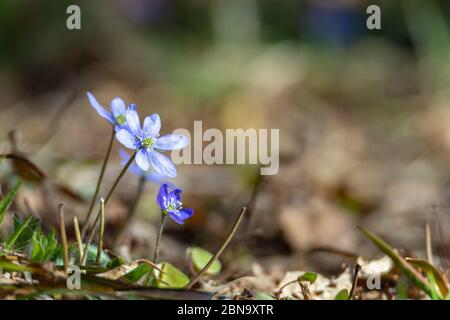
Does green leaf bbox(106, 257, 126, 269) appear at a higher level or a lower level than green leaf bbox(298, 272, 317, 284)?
higher

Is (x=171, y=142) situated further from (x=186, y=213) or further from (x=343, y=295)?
(x=343, y=295)

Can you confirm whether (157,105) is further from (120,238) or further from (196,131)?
(120,238)

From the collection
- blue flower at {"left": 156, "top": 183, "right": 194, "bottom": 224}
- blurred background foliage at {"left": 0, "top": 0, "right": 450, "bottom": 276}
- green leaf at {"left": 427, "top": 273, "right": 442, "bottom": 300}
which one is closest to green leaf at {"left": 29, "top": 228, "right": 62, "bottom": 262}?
blue flower at {"left": 156, "top": 183, "right": 194, "bottom": 224}

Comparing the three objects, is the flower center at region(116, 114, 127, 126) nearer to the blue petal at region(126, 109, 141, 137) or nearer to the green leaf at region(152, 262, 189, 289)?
the blue petal at region(126, 109, 141, 137)

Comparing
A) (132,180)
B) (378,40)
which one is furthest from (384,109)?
(132,180)

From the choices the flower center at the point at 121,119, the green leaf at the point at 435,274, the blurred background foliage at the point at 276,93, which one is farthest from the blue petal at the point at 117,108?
the blurred background foliage at the point at 276,93

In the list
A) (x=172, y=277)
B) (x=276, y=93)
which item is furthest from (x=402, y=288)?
(x=276, y=93)
